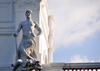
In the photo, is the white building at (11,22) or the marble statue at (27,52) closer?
the marble statue at (27,52)

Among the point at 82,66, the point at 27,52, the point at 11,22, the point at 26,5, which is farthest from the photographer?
the point at 11,22

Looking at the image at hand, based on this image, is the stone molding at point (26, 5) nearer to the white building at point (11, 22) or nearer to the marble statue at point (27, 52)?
the white building at point (11, 22)

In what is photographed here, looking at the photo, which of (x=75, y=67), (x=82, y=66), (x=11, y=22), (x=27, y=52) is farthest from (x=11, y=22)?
(x=82, y=66)

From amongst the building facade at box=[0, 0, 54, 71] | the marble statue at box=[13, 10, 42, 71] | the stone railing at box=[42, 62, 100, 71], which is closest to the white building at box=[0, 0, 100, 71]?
the building facade at box=[0, 0, 54, 71]

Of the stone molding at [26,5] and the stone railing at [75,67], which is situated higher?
the stone molding at [26,5]

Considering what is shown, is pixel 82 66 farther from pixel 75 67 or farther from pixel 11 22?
pixel 11 22

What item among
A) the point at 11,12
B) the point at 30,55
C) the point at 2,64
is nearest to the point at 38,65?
the point at 30,55

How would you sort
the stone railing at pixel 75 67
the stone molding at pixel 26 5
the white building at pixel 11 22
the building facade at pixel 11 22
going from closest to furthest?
the stone railing at pixel 75 67 < the white building at pixel 11 22 < the building facade at pixel 11 22 < the stone molding at pixel 26 5

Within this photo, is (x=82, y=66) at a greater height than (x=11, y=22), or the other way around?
(x=11, y=22)

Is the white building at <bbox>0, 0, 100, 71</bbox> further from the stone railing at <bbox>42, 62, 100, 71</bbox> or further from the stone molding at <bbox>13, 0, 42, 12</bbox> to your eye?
the stone railing at <bbox>42, 62, 100, 71</bbox>

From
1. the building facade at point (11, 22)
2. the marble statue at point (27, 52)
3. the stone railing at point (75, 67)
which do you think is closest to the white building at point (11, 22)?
the building facade at point (11, 22)

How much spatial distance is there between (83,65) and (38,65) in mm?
2996

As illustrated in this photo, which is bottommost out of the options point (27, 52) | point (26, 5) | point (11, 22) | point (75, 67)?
point (75, 67)

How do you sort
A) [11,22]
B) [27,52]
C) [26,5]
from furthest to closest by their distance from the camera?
[11,22] → [26,5] → [27,52]
